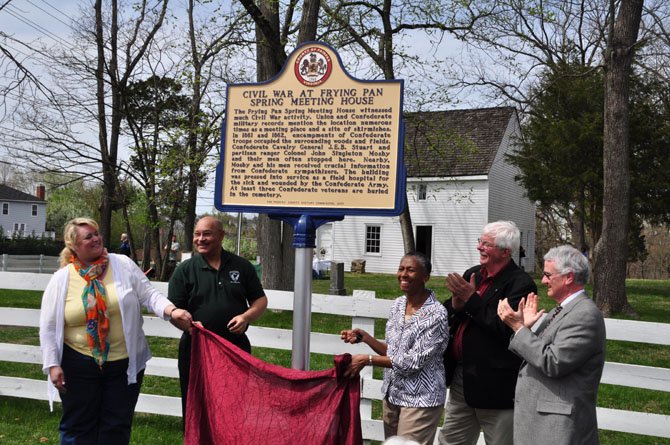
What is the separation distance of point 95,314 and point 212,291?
2.78 feet

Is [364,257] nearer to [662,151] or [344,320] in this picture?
Answer: [662,151]

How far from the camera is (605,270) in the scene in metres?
15.8

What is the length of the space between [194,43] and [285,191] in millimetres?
19921

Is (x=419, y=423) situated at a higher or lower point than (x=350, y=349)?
lower

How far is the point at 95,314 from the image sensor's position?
459 centimetres

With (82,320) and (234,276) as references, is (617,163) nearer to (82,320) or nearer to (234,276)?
(234,276)

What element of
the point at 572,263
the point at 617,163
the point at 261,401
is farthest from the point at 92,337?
the point at 617,163

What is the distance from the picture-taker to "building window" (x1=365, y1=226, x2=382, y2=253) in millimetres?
35469

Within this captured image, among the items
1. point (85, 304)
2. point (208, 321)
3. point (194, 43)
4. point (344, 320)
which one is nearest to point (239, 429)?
point (208, 321)

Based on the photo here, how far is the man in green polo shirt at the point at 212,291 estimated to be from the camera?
195 inches

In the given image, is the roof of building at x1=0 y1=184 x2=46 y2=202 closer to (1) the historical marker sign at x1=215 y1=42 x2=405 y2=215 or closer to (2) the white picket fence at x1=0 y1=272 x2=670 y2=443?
(2) the white picket fence at x1=0 y1=272 x2=670 y2=443

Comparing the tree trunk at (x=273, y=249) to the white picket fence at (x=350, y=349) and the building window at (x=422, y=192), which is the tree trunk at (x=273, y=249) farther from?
the building window at (x=422, y=192)

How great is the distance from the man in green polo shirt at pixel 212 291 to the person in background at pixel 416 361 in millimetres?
1138

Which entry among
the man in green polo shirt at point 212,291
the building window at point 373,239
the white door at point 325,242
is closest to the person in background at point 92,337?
the man in green polo shirt at point 212,291
